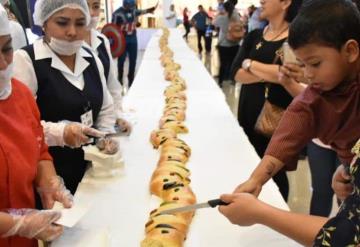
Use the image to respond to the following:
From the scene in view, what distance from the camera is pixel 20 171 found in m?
1.08

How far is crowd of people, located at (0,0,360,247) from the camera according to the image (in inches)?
37.7

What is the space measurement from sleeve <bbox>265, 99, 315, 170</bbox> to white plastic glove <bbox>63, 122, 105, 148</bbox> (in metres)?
0.66

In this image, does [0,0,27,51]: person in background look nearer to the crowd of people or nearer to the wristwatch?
the crowd of people

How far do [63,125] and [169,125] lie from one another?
2.55ft

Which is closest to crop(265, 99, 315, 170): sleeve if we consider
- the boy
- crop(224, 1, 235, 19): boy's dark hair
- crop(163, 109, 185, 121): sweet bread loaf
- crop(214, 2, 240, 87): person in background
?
the boy

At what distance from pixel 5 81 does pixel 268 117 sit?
1.26m

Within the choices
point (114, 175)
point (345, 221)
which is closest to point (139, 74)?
point (114, 175)

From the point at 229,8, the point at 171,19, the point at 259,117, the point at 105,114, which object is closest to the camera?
the point at 105,114

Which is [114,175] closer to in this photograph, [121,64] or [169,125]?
[169,125]

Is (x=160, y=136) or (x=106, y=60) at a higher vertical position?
(x=106, y=60)

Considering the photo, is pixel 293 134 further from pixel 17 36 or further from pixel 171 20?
pixel 171 20

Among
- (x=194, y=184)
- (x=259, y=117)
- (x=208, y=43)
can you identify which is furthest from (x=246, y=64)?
(x=208, y=43)

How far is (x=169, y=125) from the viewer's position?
2.12 metres

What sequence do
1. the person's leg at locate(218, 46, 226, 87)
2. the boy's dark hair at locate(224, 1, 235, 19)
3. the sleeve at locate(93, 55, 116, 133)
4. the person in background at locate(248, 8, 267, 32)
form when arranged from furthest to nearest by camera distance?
the person's leg at locate(218, 46, 226, 87) → the boy's dark hair at locate(224, 1, 235, 19) → the person in background at locate(248, 8, 267, 32) → the sleeve at locate(93, 55, 116, 133)
